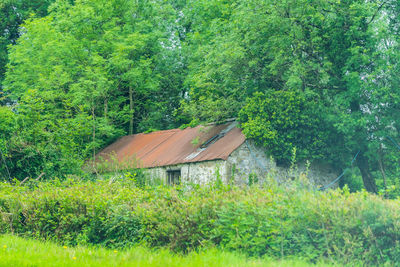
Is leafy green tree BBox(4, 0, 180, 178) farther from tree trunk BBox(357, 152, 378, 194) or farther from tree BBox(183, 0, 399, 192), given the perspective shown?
tree trunk BBox(357, 152, 378, 194)

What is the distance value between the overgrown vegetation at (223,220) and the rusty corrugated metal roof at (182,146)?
7564mm

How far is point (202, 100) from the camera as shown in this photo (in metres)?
22.0

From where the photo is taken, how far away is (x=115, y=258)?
303 inches

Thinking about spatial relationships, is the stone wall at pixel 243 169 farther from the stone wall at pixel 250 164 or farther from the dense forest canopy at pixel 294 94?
the dense forest canopy at pixel 294 94

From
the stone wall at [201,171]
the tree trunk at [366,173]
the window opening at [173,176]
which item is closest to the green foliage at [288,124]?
the tree trunk at [366,173]

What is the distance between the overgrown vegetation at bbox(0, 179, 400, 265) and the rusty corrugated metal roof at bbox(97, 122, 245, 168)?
7564 millimetres

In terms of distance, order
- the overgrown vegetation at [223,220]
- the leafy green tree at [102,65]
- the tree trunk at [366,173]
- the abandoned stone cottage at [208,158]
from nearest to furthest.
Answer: the overgrown vegetation at [223,220]
the abandoned stone cottage at [208,158]
the tree trunk at [366,173]
the leafy green tree at [102,65]

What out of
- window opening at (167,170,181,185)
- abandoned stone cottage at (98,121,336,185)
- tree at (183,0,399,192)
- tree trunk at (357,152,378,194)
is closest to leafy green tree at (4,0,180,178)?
abandoned stone cottage at (98,121,336,185)

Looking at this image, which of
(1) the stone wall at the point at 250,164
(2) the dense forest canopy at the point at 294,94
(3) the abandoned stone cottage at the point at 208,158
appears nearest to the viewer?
(2) the dense forest canopy at the point at 294,94

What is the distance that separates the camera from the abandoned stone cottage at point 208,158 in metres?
18.2

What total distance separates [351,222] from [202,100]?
1514 centimetres

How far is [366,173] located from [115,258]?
14982 millimetres

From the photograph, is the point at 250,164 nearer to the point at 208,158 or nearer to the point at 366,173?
the point at 208,158

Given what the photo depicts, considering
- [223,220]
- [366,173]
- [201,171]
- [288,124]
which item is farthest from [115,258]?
[366,173]
